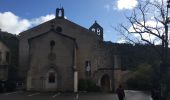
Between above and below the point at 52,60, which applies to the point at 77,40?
above

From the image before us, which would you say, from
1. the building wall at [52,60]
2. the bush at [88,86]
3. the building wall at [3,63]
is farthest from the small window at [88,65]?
the building wall at [3,63]

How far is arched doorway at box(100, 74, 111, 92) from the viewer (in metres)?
59.3

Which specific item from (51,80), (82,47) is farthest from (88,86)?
(82,47)

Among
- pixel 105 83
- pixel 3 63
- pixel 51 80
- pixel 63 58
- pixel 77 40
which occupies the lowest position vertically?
pixel 105 83

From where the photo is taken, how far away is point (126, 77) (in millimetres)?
77312

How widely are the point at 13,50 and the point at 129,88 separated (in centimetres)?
2313

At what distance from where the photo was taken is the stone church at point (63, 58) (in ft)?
182

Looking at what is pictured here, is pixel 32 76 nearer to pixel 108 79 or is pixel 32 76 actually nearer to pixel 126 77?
pixel 108 79

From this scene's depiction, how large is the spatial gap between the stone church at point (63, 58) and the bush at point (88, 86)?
3.46ft

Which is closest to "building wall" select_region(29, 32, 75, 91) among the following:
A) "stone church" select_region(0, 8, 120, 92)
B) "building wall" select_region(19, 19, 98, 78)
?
"stone church" select_region(0, 8, 120, 92)

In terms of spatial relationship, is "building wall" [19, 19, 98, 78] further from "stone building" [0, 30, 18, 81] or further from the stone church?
"stone building" [0, 30, 18, 81]

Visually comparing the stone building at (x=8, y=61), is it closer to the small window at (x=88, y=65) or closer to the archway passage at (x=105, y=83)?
the small window at (x=88, y=65)

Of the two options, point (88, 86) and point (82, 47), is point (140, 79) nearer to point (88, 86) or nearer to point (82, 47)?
point (82, 47)

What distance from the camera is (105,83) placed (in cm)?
6019
